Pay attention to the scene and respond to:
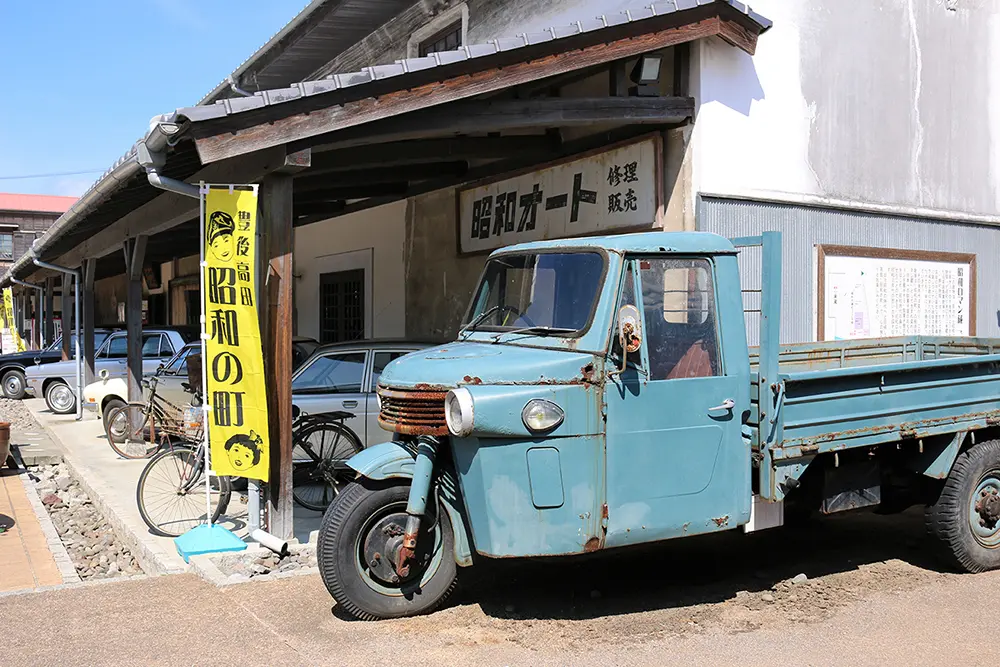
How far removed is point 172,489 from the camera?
7.64m

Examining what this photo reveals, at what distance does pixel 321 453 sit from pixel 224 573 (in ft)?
6.93

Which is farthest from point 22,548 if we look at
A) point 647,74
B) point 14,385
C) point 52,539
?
point 14,385

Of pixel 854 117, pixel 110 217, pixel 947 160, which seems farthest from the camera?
pixel 110 217

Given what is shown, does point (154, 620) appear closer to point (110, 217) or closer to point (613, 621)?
point (613, 621)

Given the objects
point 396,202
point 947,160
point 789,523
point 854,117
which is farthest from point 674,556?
point 396,202

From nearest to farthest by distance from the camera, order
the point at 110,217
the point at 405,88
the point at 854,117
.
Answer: the point at 405,88 < the point at 854,117 < the point at 110,217

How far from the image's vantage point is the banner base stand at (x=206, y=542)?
650cm

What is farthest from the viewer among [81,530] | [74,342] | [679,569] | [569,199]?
[74,342]

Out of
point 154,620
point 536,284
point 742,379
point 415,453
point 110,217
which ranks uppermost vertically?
point 110,217

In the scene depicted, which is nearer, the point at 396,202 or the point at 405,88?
the point at 405,88

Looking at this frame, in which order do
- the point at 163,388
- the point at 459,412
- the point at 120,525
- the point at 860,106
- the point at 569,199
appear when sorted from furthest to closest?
the point at 163,388
the point at 860,106
the point at 569,199
the point at 120,525
the point at 459,412

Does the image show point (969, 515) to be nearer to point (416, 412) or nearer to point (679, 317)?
point (679, 317)

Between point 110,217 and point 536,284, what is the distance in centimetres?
796

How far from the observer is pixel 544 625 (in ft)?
16.8
